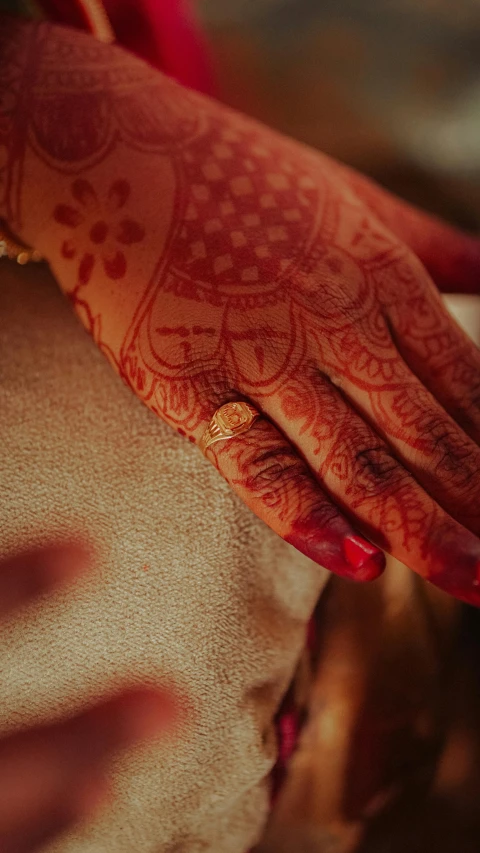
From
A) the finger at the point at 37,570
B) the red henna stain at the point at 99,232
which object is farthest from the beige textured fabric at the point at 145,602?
the red henna stain at the point at 99,232

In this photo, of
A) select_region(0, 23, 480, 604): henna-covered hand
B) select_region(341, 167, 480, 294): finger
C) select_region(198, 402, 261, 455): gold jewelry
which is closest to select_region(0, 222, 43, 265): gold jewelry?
select_region(0, 23, 480, 604): henna-covered hand

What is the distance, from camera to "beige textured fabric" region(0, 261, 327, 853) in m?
0.58

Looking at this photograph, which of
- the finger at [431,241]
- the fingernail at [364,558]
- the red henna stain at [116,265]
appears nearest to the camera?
the fingernail at [364,558]

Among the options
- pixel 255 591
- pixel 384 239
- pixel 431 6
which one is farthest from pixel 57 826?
pixel 431 6

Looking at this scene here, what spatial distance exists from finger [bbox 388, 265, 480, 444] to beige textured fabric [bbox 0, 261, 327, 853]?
0.70ft

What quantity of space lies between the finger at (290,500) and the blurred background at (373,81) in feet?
1.95

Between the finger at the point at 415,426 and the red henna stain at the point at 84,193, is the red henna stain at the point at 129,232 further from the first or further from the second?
the finger at the point at 415,426

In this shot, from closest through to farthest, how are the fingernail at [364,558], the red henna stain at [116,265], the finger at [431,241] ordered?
1. the fingernail at [364,558]
2. the red henna stain at [116,265]
3. the finger at [431,241]

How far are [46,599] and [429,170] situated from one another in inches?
31.3

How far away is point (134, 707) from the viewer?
23.0 inches

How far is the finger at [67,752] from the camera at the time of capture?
1.84 ft

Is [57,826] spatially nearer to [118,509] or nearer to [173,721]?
[173,721]

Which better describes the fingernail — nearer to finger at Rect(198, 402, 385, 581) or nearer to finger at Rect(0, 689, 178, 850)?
finger at Rect(198, 402, 385, 581)

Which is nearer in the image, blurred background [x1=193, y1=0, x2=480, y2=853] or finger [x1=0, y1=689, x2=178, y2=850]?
finger [x1=0, y1=689, x2=178, y2=850]
